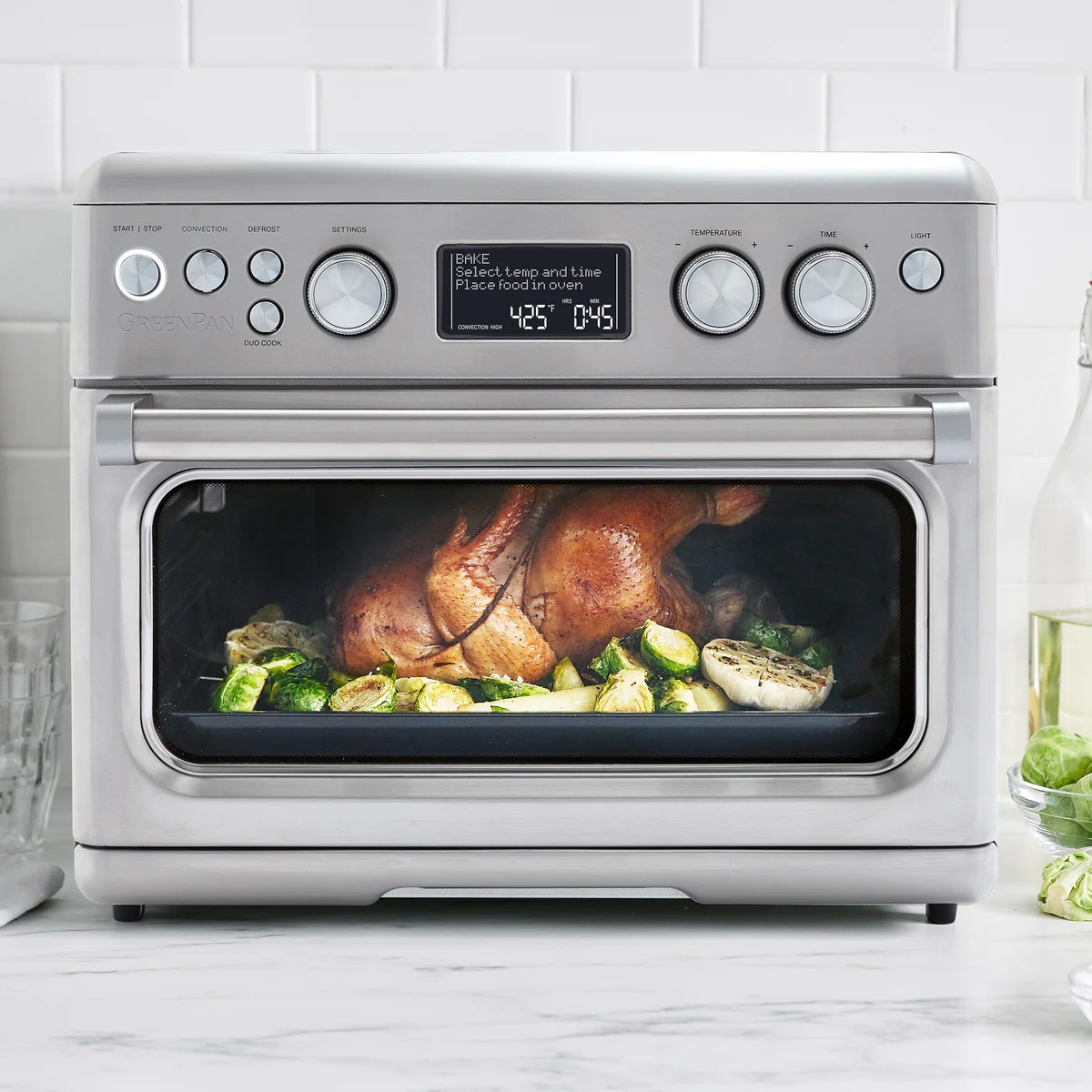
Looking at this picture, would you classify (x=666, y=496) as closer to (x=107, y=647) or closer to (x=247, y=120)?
(x=107, y=647)

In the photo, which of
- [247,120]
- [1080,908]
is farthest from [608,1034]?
[247,120]

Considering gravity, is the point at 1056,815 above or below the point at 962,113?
below

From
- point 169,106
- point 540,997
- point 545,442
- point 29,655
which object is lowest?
point 540,997

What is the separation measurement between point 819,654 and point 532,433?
266 millimetres

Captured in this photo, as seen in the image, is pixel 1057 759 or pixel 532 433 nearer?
pixel 532 433

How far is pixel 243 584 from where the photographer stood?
86 cm

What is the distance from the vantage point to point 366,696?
87 centimetres

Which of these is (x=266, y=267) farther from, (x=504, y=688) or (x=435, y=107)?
(x=435, y=107)

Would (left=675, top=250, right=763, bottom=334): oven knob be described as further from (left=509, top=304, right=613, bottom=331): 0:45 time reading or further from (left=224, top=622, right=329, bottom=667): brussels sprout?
(left=224, top=622, right=329, bottom=667): brussels sprout

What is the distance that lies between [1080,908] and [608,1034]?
1.31ft

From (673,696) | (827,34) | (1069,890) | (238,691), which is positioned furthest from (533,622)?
(827,34)

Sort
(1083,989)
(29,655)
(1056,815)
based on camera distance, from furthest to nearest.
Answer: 1. (29,655)
2. (1056,815)
3. (1083,989)

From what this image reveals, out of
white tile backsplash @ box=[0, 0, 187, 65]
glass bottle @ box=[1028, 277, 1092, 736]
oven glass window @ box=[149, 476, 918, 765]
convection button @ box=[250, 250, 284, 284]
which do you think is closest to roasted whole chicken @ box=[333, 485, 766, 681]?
oven glass window @ box=[149, 476, 918, 765]

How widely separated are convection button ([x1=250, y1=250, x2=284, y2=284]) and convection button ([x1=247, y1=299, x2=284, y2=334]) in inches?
0.6
